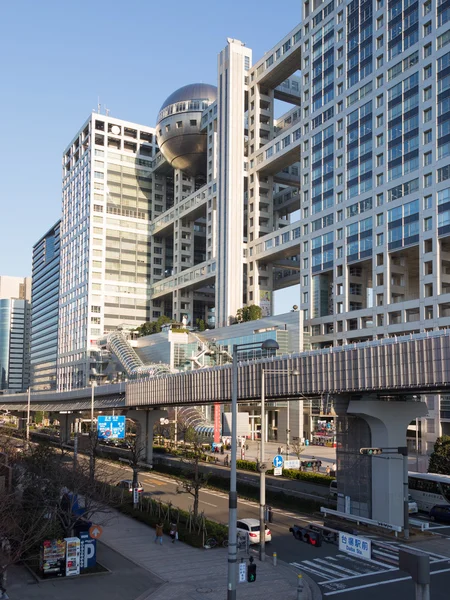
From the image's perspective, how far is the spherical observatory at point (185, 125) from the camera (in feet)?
523

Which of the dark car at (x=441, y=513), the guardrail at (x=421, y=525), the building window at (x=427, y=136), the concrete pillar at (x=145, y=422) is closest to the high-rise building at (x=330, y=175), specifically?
the building window at (x=427, y=136)

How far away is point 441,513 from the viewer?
4931 centimetres

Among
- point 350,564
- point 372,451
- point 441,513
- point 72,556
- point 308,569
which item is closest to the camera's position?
point 72,556

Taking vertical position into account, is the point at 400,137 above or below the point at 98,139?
below

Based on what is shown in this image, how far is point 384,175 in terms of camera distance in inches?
3912

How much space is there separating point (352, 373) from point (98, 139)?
157958 mm

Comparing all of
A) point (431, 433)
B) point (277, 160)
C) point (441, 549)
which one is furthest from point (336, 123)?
point (441, 549)

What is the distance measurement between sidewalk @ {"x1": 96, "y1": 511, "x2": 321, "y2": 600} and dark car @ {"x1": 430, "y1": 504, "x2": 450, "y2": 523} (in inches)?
749

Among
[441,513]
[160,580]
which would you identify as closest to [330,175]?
[441,513]

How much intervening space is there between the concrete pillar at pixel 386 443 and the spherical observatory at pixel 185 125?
122584 millimetres

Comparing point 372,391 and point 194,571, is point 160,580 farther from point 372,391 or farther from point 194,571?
point 372,391

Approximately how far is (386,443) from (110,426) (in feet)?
110

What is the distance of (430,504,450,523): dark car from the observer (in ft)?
161

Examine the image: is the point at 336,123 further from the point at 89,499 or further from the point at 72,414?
the point at 89,499
